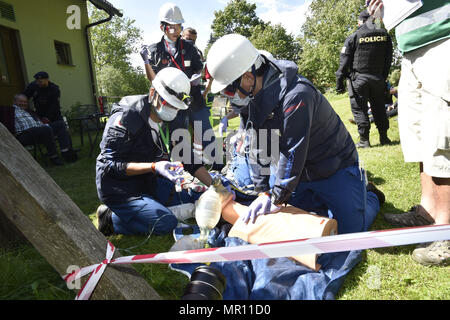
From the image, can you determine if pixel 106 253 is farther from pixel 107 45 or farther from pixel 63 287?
pixel 107 45

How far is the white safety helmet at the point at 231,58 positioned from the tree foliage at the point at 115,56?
33.3 metres

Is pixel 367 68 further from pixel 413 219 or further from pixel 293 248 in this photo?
pixel 293 248

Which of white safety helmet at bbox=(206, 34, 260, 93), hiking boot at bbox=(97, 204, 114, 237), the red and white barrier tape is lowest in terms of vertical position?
hiking boot at bbox=(97, 204, 114, 237)

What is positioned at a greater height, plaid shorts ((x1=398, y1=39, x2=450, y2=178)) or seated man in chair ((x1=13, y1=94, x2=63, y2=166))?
plaid shorts ((x1=398, y1=39, x2=450, y2=178))

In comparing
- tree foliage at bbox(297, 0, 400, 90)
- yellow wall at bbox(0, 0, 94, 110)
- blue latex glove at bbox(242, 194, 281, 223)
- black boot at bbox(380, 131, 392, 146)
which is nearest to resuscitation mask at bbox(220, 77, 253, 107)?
blue latex glove at bbox(242, 194, 281, 223)

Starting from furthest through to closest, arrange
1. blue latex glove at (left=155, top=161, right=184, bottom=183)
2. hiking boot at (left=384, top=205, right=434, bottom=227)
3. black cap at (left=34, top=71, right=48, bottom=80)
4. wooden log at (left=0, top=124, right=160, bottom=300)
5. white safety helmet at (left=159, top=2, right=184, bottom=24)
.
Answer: black cap at (left=34, top=71, right=48, bottom=80)
white safety helmet at (left=159, top=2, right=184, bottom=24)
blue latex glove at (left=155, top=161, right=184, bottom=183)
hiking boot at (left=384, top=205, right=434, bottom=227)
wooden log at (left=0, top=124, right=160, bottom=300)

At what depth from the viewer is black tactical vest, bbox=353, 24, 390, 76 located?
521 cm

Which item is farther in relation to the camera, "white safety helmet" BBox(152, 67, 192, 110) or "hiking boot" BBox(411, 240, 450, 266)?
"white safety helmet" BBox(152, 67, 192, 110)

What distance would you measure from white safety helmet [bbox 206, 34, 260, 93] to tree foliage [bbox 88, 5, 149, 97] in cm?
3328

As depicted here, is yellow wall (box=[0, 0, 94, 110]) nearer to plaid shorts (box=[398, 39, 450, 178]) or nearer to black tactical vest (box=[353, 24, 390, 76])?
black tactical vest (box=[353, 24, 390, 76])

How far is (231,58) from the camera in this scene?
213 centimetres

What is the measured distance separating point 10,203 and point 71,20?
494 inches
